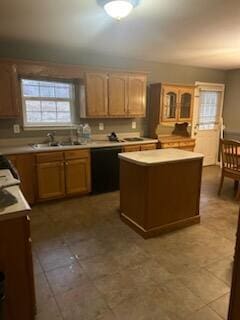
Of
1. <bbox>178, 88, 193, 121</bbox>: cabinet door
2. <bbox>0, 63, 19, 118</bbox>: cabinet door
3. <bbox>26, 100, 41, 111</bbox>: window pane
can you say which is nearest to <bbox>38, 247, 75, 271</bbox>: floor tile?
<bbox>0, 63, 19, 118</bbox>: cabinet door

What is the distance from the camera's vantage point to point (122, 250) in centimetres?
258

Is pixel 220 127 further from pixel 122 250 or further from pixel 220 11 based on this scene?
Result: pixel 122 250

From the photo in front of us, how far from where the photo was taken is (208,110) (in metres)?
6.14

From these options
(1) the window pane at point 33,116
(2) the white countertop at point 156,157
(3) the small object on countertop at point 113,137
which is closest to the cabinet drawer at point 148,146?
(3) the small object on countertop at point 113,137

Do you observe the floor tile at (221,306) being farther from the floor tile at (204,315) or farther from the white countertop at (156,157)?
the white countertop at (156,157)

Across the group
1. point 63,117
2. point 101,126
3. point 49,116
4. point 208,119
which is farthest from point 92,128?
point 208,119

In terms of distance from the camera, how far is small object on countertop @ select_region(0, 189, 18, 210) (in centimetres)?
146

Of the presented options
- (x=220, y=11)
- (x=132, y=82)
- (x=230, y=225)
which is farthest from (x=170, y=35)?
(x=230, y=225)

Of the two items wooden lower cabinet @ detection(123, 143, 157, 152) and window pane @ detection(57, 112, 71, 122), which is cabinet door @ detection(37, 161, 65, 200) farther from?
wooden lower cabinet @ detection(123, 143, 157, 152)

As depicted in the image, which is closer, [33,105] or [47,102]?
[33,105]

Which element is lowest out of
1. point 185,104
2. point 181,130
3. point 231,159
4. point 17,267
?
point 17,267

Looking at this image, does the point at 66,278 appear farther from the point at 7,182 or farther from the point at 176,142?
the point at 176,142

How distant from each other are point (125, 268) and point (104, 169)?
2.05 m

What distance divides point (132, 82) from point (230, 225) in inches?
112
